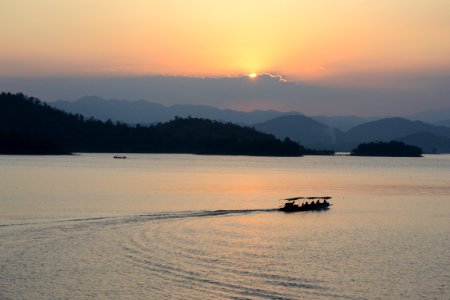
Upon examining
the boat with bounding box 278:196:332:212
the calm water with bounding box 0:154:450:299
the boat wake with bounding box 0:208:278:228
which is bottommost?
the calm water with bounding box 0:154:450:299

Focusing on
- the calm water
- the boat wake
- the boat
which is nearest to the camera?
the calm water

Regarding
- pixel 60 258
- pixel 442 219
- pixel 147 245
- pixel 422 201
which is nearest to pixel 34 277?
pixel 60 258

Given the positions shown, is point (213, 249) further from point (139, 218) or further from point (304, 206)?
point (304, 206)

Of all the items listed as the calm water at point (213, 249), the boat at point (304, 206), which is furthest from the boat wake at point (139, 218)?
the boat at point (304, 206)

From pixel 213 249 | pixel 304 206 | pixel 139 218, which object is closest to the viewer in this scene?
pixel 213 249

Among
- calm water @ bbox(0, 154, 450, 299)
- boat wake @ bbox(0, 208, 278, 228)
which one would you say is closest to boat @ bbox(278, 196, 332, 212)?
calm water @ bbox(0, 154, 450, 299)

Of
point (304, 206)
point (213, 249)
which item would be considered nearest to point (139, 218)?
point (213, 249)

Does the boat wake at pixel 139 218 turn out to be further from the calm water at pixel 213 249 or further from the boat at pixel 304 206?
the boat at pixel 304 206

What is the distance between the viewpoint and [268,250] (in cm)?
4781

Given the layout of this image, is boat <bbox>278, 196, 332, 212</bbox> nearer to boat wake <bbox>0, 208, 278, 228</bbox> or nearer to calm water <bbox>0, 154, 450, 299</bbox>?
calm water <bbox>0, 154, 450, 299</bbox>

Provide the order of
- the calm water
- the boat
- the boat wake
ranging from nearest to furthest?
the calm water < the boat wake < the boat

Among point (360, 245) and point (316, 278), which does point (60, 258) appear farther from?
point (360, 245)

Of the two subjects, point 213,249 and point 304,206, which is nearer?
point 213,249

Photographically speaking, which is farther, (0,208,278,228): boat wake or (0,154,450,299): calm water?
(0,208,278,228): boat wake
